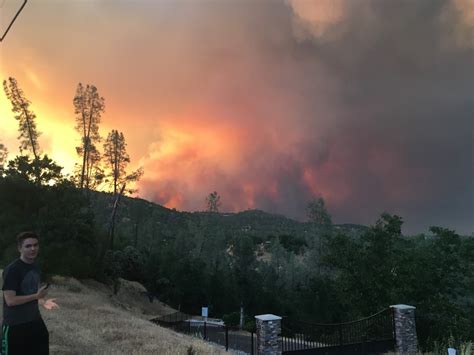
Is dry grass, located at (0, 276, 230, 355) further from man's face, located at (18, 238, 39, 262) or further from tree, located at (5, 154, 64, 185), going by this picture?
tree, located at (5, 154, 64, 185)

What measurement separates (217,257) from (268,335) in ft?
147

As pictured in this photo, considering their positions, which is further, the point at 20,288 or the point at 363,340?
the point at 363,340

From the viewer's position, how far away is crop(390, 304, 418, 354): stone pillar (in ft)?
49.4

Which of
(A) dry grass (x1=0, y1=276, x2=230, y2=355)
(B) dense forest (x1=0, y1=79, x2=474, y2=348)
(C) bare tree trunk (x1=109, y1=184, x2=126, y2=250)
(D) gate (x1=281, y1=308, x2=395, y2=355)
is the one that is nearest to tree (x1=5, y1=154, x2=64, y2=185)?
(B) dense forest (x1=0, y1=79, x2=474, y2=348)

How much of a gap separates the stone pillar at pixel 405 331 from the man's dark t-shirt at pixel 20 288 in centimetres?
1369

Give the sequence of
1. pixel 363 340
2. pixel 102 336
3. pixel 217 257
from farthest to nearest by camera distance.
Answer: pixel 217 257
pixel 363 340
pixel 102 336

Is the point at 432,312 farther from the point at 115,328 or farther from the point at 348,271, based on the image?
the point at 115,328

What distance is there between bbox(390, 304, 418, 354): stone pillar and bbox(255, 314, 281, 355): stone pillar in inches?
206

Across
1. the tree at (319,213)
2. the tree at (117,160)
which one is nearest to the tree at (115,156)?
the tree at (117,160)

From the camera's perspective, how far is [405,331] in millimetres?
15148

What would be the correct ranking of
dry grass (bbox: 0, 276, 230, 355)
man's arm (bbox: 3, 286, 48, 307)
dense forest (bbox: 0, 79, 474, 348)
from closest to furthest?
1. man's arm (bbox: 3, 286, 48, 307)
2. dry grass (bbox: 0, 276, 230, 355)
3. dense forest (bbox: 0, 79, 474, 348)

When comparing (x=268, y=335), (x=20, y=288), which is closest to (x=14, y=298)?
(x=20, y=288)

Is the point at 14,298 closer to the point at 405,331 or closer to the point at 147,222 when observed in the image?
the point at 405,331

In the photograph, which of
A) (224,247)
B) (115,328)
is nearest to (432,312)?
(115,328)
